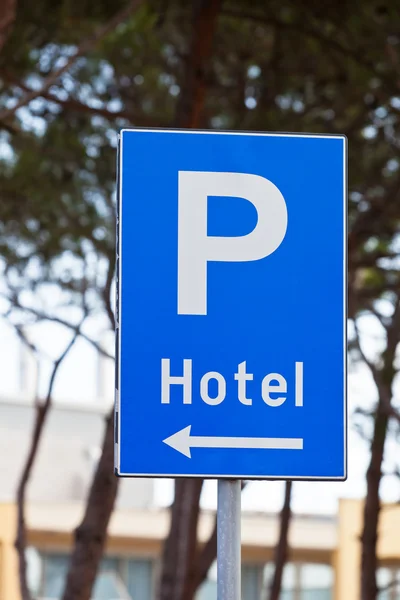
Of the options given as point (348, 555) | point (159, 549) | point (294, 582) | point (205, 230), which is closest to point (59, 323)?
point (205, 230)

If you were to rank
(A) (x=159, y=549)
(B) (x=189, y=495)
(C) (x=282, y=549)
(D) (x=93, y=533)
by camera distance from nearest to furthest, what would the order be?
1. (D) (x=93, y=533)
2. (B) (x=189, y=495)
3. (C) (x=282, y=549)
4. (A) (x=159, y=549)

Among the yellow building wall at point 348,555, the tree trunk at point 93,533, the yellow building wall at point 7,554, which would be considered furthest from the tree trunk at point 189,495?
the yellow building wall at point 348,555

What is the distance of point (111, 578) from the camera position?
2747 centimetres

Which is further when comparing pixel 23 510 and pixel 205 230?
pixel 23 510

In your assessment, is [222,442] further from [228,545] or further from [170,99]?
Result: [170,99]

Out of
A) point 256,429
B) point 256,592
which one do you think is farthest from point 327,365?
point 256,592

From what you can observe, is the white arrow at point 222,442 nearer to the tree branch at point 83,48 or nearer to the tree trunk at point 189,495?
the tree branch at point 83,48

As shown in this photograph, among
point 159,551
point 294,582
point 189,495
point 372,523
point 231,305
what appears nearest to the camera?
point 231,305

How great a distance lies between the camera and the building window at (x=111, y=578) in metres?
27.1

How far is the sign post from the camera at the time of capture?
236cm

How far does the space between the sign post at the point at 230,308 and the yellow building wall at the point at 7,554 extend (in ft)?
75.0

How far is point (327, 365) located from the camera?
94.5 inches

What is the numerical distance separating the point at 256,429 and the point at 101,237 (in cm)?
850

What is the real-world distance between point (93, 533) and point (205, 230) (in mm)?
6339
